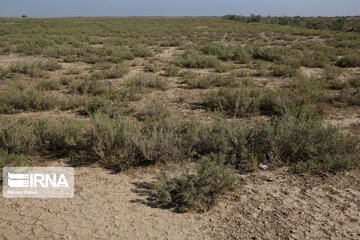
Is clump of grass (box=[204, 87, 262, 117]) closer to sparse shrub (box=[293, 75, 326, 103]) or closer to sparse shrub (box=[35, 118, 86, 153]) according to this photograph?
sparse shrub (box=[293, 75, 326, 103])

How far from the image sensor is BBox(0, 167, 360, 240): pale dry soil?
2916mm

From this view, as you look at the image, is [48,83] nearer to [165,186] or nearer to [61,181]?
[61,181]

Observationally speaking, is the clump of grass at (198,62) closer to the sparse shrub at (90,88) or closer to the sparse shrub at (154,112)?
the sparse shrub at (90,88)

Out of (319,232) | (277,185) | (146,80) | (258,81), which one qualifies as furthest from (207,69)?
(319,232)

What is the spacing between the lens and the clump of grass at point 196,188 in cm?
332

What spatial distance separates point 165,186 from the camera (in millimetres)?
3482

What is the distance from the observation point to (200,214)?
323 cm

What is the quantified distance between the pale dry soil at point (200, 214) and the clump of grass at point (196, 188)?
10 cm

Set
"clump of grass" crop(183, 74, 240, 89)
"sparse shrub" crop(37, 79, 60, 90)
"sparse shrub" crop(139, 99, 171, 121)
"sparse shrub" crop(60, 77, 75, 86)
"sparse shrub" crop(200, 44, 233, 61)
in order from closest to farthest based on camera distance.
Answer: "sparse shrub" crop(139, 99, 171, 121)
"sparse shrub" crop(37, 79, 60, 90)
"clump of grass" crop(183, 74, 240, 89)
"sparse shrub" crop(60, 77, 75, 86)
"sparse shrub" crop(200, 44, 233, 61)

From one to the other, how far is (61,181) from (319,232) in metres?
3.14

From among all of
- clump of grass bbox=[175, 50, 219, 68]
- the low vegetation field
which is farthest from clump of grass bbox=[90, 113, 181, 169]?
clump of grass bbox=[175, 50, 219, 68]

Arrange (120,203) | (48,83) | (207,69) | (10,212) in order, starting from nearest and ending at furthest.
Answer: (10,212) → (120,203) → (48,83) → (207,69)

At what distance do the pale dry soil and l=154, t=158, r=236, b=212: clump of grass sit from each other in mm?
101

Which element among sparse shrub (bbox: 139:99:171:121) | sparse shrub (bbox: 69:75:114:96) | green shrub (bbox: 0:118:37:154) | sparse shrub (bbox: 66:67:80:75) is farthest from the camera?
sparse shrub (bbox: 66:67:80:75)
